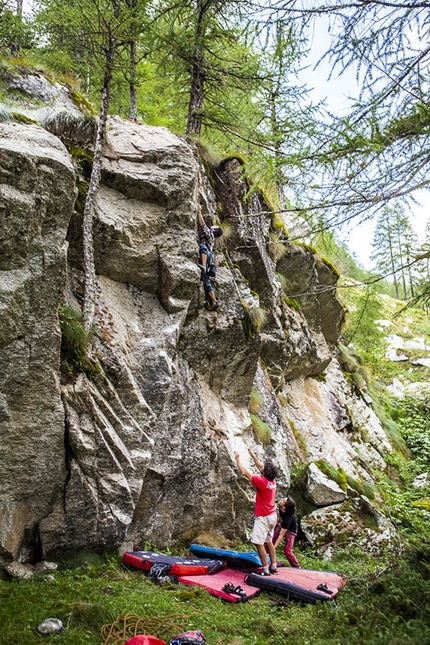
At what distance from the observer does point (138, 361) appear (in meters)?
8.39

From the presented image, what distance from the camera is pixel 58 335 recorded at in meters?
6.43

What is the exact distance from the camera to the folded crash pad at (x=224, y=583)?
655 centimetres

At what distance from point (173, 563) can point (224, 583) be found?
2.98 feet

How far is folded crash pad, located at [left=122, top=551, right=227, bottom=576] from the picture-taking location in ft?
22.8

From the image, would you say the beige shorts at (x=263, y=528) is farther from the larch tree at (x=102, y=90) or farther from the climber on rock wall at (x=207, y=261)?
the climber on rock wall at (x=207, y=261)

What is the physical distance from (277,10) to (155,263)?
5.06 meters

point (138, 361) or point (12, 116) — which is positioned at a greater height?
point (12, 116)

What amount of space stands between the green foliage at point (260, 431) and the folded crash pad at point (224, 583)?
4288 mm

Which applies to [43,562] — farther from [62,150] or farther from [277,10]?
[277,10]

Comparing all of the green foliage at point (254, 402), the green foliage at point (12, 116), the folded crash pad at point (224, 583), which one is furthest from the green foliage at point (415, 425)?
the green foliage at point (12, 116)

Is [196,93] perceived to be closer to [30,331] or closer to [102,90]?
[102,90]

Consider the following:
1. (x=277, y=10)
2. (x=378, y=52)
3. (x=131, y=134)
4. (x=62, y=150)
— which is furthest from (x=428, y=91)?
(x=131, y=134)

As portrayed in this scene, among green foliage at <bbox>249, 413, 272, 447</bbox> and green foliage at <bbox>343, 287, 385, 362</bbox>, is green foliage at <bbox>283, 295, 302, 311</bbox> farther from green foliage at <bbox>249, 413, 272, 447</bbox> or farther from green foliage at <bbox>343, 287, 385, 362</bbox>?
green foliage at <bbox>343, 287, 385, 362</bbox>

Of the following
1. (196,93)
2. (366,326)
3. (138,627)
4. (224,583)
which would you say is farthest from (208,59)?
(366,326)
